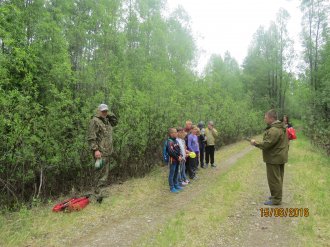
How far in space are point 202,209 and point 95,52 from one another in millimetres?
12816

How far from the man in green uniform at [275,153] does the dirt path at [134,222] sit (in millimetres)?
1996

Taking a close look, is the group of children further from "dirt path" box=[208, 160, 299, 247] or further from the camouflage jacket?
"dirt path" box=[208, 160, 299, 247]

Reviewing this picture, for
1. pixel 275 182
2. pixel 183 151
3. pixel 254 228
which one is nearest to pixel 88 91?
pixel 183 151

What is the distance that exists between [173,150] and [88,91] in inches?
201

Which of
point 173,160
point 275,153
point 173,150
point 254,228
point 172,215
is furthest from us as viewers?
point 173,160

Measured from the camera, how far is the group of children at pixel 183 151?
7523 mm

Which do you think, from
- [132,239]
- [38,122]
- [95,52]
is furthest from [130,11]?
[132,239]

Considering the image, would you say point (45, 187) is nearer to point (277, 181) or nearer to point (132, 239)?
point (132, 239)

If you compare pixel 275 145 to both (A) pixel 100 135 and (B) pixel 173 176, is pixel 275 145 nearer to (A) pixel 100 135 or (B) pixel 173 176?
(B) pixel 173 176

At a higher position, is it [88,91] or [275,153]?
[88,91]

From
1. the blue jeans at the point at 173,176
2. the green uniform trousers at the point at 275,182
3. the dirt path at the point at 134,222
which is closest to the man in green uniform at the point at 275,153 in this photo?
the green uniform trousers at the point at 275,182

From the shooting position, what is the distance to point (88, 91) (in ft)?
35.6

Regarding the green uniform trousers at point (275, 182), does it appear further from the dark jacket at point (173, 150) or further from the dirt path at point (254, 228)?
the dark jacket at point (173, 150)

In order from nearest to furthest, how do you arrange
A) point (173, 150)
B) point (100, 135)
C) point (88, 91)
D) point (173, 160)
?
point (100, 135) < point (173, 150) < point (173, 160) < point (88, 91)
